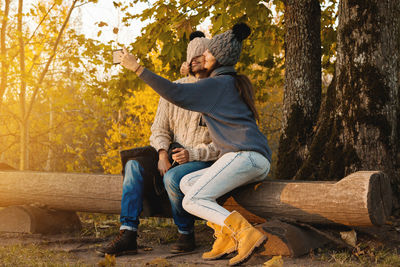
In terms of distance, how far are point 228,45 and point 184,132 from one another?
859mm

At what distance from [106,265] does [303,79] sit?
390 centimetres

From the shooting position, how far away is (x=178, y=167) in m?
3.54

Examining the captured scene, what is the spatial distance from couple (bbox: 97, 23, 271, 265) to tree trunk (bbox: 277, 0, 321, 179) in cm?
266

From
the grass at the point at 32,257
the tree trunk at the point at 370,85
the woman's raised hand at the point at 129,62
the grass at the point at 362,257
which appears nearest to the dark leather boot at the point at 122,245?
the grass at the point at 32,257

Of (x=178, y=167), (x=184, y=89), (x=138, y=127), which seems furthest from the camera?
(x=138, y=127)

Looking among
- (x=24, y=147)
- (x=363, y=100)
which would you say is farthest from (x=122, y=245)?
(x=24, y=147)

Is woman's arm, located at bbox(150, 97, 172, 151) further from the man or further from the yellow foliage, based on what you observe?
the yellow foliage

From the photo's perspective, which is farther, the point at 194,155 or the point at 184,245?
the point at 184,245

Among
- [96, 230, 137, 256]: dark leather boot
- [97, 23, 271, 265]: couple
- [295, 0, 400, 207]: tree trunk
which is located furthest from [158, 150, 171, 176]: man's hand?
[295, 0, 400, 207]: tree trunk

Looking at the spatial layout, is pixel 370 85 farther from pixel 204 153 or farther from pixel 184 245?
pixel 184 245

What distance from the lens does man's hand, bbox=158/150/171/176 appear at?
367 centimetres

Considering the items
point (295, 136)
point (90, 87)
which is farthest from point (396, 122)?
point (90, 87)

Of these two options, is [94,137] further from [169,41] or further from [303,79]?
[303,79]

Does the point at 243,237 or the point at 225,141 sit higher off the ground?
the point at 225,141
